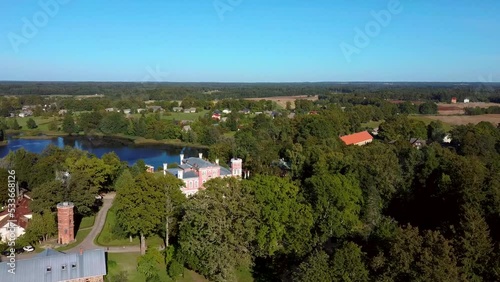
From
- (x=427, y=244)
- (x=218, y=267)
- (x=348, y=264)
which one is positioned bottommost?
(x=218, y=267)

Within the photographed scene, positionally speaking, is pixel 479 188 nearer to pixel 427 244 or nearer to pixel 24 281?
pixel 427 244

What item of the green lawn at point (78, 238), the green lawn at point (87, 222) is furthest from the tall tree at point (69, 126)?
the green lawn at point (78, 238)

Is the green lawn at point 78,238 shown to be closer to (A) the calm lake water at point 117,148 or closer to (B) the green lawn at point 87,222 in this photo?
(B) the green lawn at point 87,222

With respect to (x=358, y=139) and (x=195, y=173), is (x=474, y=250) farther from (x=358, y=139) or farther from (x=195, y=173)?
(x=358, y=139)

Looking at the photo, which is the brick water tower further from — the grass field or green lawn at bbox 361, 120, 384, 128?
the grass field

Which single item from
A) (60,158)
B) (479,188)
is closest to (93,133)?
(60,158)

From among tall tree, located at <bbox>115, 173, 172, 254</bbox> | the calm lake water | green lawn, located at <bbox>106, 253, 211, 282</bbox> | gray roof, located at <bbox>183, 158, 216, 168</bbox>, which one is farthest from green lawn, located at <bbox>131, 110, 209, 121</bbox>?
green lawn, located at <bbox>106, 253, 211, 282</bbox>

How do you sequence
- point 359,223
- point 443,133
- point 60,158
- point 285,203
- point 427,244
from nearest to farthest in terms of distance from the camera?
point 427,244 < point 285,203 < point 359,223 < point 60,158 < point 443,133
